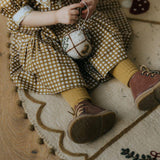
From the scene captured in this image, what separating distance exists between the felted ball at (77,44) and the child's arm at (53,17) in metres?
0.04

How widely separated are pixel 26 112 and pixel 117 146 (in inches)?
13.5

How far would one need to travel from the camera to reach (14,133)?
31.4 inches

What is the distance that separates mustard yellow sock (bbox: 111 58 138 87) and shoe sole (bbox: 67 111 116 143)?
0.14m

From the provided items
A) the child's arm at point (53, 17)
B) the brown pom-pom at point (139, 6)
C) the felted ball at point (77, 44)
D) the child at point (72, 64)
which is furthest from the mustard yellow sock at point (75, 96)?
the brown pom-pom at point (139, 6)

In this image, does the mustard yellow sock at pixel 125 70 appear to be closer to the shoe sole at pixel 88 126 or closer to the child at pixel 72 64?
the child at pixel 72 64

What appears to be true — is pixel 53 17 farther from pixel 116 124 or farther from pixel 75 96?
pixel 116 124

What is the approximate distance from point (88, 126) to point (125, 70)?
235mm

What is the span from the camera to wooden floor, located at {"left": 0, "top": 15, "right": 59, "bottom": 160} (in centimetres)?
76

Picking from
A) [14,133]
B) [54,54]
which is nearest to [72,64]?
[54,54]

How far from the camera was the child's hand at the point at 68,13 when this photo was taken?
71 centimetres

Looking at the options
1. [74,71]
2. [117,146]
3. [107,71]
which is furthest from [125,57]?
[117,146]

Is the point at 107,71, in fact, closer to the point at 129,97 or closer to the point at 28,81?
the point at 129,97

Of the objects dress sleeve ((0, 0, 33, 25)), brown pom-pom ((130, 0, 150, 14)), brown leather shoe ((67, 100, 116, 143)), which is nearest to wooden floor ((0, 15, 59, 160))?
brown leather shoe ((67, 100, 116, 143))

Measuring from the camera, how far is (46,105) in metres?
0.83
